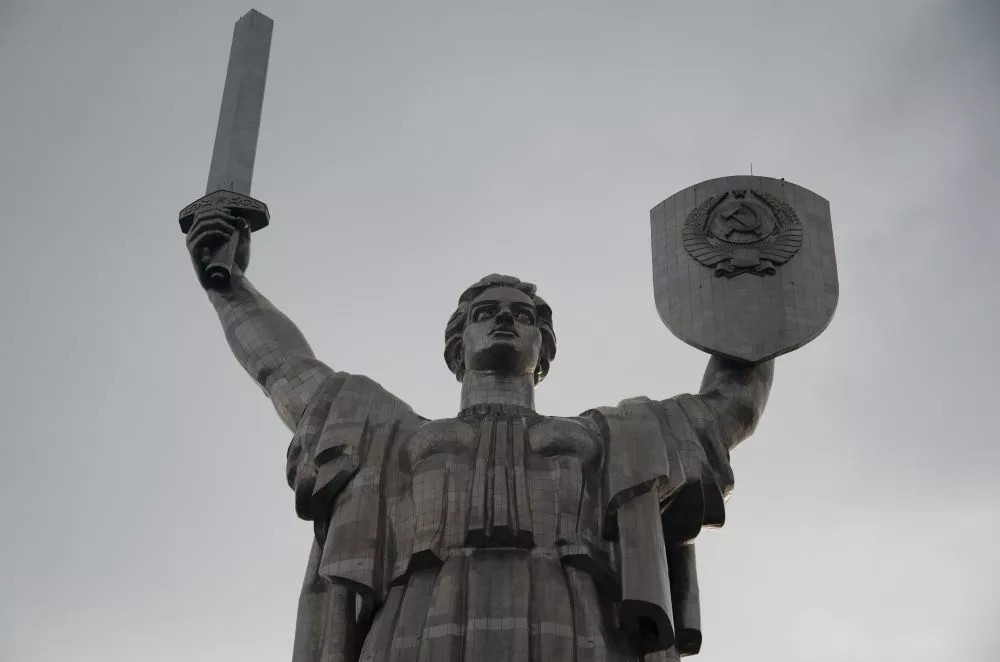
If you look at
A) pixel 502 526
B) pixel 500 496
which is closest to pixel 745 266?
pixel 500 496

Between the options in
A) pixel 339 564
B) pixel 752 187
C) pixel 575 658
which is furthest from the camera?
pixel 752 187

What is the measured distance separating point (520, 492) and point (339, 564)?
66.9 inches

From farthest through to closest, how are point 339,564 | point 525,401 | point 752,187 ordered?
1. point 752,187
2. point 525,401
3. point 339,564

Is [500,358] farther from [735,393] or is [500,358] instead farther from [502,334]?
[735,393]

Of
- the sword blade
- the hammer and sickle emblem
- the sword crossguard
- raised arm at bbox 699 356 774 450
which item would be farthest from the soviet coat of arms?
the sword blade

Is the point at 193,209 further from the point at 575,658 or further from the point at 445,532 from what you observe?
the point at 575,658

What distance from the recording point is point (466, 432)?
47.1 feet

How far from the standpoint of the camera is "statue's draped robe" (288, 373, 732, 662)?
13.0 metres

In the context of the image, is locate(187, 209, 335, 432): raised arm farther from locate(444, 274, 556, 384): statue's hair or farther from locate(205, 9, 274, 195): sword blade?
locate(444, 274, 556, 384): statue's hair

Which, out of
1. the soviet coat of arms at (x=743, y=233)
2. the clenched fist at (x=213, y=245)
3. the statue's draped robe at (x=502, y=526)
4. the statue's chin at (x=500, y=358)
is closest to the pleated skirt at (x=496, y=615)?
the statue's draped robe at (x=502, y=526)

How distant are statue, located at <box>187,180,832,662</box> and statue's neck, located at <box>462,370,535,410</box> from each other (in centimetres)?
2

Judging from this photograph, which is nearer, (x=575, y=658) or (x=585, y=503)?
(x=575, y=658)

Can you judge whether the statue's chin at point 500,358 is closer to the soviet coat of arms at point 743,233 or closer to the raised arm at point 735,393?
the raised arm at point 735,393

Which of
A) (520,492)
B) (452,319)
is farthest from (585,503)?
(452,319)
